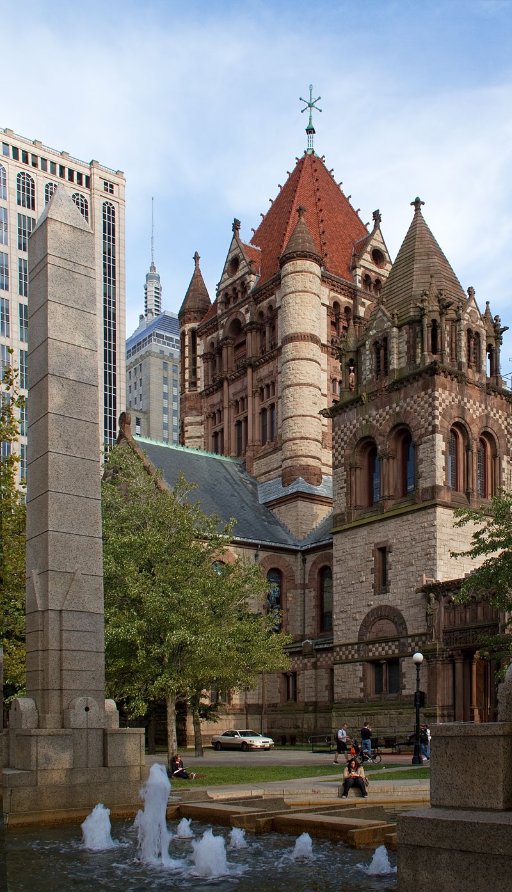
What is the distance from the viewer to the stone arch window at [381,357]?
49406mm

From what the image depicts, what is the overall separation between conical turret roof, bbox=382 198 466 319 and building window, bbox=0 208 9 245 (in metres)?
74.7

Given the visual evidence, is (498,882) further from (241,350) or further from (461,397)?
(241,350)

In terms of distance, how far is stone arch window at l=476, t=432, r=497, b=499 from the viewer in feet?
157

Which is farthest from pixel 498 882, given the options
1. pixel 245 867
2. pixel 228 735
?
pixel 228 735

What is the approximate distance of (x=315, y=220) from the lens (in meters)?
73.1

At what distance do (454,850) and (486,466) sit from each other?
40922 millimetres

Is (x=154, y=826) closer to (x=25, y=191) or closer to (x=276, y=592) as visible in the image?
(x=276, y=592)

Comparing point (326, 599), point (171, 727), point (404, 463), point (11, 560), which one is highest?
point (404, 463)

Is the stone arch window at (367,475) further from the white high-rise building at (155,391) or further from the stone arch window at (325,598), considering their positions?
the white high-rise building at (155,391)

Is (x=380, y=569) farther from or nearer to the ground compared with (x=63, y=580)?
farther from the ground

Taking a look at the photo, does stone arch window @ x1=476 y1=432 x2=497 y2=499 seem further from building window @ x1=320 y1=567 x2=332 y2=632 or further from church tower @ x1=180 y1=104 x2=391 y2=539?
church tower @ x1=180 y1=104 x2=391 y2=539

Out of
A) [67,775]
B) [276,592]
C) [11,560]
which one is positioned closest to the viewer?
[67,775]

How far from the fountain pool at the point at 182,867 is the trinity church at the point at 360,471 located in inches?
1033

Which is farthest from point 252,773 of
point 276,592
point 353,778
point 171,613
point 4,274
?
point 4,274
